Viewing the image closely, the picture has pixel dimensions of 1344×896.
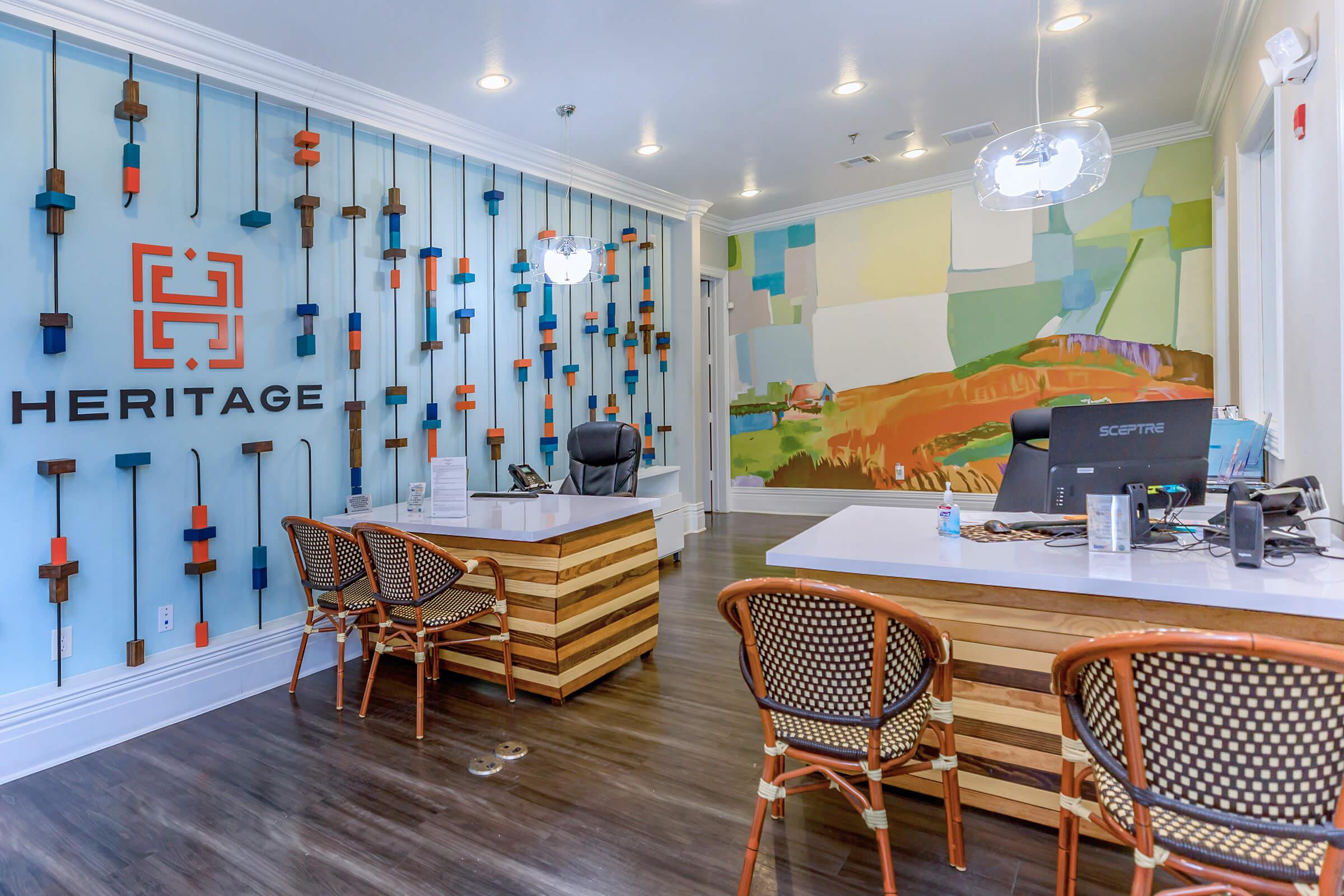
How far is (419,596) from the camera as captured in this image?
278 centimetres

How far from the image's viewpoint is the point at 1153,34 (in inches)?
149

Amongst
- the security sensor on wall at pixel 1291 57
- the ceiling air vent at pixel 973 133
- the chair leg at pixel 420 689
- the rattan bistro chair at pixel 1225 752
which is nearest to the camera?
the rattan bistro chair at pixel 1225 752

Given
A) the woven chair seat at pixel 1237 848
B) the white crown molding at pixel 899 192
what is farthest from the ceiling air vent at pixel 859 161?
the woven chair seat at pixel 1237 848

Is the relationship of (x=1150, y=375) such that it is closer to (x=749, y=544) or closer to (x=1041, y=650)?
(x=749, y=544)

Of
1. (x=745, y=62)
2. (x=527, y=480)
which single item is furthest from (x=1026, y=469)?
(x=527, y=480)

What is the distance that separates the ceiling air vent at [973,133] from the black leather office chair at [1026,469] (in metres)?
2.86

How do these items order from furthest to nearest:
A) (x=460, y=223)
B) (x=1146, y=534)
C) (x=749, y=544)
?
1. (x=749, y=544)
2. (x=460, y=223)
3. (x=1146, y=534)

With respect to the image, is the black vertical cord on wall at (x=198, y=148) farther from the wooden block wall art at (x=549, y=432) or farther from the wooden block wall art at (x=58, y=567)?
the wooden block wall art at (x=549, y=432)

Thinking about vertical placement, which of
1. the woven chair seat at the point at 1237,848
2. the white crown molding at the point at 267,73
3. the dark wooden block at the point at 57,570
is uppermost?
the white crown molding at the point at 267,73

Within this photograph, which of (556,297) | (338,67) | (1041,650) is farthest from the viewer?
(556,297)

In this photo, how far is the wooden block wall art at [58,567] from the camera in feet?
8.98

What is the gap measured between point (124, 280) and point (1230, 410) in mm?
5604

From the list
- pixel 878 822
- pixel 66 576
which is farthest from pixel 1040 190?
pixel 66 576

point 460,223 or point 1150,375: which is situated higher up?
point 460,223
